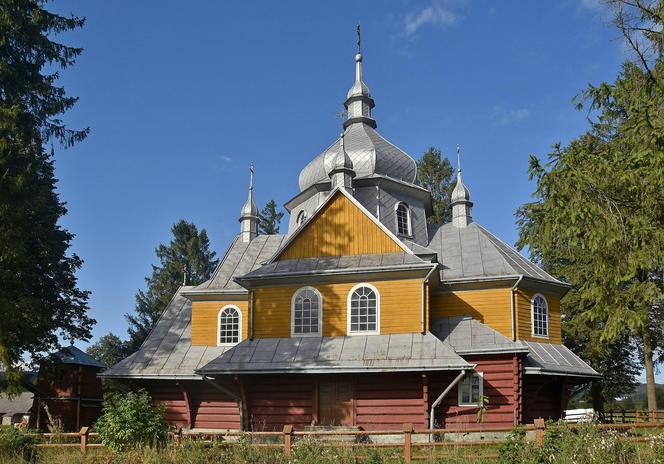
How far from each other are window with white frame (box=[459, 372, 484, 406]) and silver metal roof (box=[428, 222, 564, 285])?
Answer: 3597 mm

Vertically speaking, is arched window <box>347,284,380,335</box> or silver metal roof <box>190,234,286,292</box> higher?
silver metal roof <box>190,234,286,292</box>

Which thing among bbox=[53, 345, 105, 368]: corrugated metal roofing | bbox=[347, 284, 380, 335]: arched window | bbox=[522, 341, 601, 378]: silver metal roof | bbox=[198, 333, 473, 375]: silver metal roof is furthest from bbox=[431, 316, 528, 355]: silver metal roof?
bbox=[53, 345, 105, 368]: corrugated metal roofing

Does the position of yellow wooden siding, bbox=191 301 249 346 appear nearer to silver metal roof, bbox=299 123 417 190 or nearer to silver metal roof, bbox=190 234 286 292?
silver metal roof, bbox=190 234 286 292

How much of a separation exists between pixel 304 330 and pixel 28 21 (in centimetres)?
1205

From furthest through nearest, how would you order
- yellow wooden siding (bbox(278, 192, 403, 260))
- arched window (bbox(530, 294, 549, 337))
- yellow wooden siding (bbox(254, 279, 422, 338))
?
arched window (bbox(530, 294, 549, 337)) → yellow wooden siding (bbox(278, 192, 403, 260)) → yellow wooden siding (bbox(254, 279, 422, 338))

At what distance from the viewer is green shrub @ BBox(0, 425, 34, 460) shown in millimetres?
12984

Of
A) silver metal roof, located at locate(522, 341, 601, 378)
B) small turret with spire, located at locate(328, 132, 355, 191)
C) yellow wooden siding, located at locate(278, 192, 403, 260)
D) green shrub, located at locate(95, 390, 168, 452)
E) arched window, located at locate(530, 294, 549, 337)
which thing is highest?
small turret with spire, located at locate(328, 132, 355, 191)

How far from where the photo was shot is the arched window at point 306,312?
1878 cm

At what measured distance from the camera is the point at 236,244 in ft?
83.4

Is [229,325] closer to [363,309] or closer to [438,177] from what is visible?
[363,309]

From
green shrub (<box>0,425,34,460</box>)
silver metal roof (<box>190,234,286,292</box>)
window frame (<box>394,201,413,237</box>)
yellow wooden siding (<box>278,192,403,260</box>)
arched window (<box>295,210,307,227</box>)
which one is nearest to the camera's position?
green shrub (<box>0,425,34,460</box>)

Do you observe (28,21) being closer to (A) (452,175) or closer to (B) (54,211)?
(B) (54,211)

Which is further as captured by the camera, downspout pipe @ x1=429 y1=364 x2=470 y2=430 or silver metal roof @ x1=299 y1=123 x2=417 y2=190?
silver metal roof @ x1=299 y1=123 x2=417 y2=190

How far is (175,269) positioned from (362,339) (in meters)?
32.0
